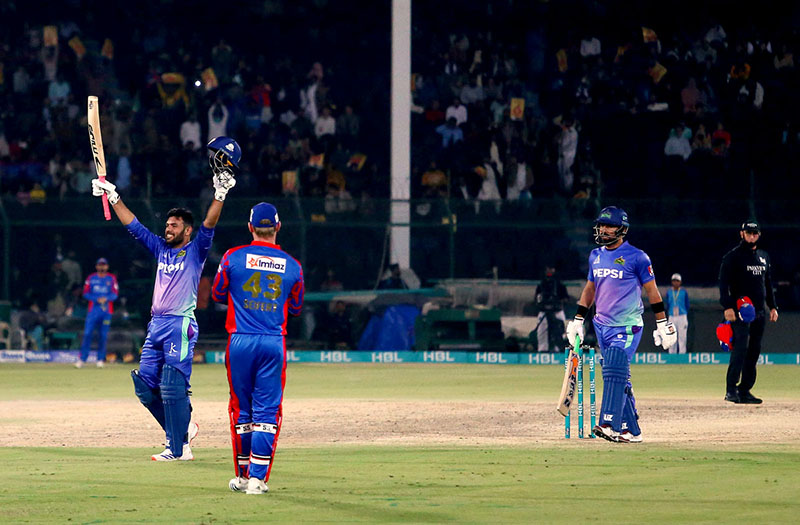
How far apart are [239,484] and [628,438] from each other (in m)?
4.60

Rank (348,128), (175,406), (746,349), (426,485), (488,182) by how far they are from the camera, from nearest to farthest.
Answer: (426,485) < (175,406) < (746,349) < (488,182) < (348,128)

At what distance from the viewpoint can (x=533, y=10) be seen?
111 feet

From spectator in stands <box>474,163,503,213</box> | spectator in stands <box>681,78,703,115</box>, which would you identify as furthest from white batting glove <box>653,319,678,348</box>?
spectator in stands <box>681,78,703,115</box>

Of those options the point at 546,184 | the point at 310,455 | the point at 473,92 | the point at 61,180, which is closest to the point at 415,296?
the point at 546,184

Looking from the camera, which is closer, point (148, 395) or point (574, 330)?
point (148, 395)

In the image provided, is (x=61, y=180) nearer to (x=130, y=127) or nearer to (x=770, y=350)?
(x=130, y=127)

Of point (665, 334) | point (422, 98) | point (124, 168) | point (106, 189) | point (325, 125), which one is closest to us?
point (106, 189)

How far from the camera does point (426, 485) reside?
9.55m

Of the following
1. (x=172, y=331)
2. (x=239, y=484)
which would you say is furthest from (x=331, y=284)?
(x=239, y=484)

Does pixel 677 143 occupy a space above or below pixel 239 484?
above

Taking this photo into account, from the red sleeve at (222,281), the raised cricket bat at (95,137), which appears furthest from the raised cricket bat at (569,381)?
the raised cricket bat at (95,137)

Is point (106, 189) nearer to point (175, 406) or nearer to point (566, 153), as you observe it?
point (175, 406)

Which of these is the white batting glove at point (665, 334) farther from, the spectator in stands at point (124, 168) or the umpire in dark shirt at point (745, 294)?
the spectator in stands at point (124, 168)

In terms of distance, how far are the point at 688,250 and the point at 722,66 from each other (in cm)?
709
